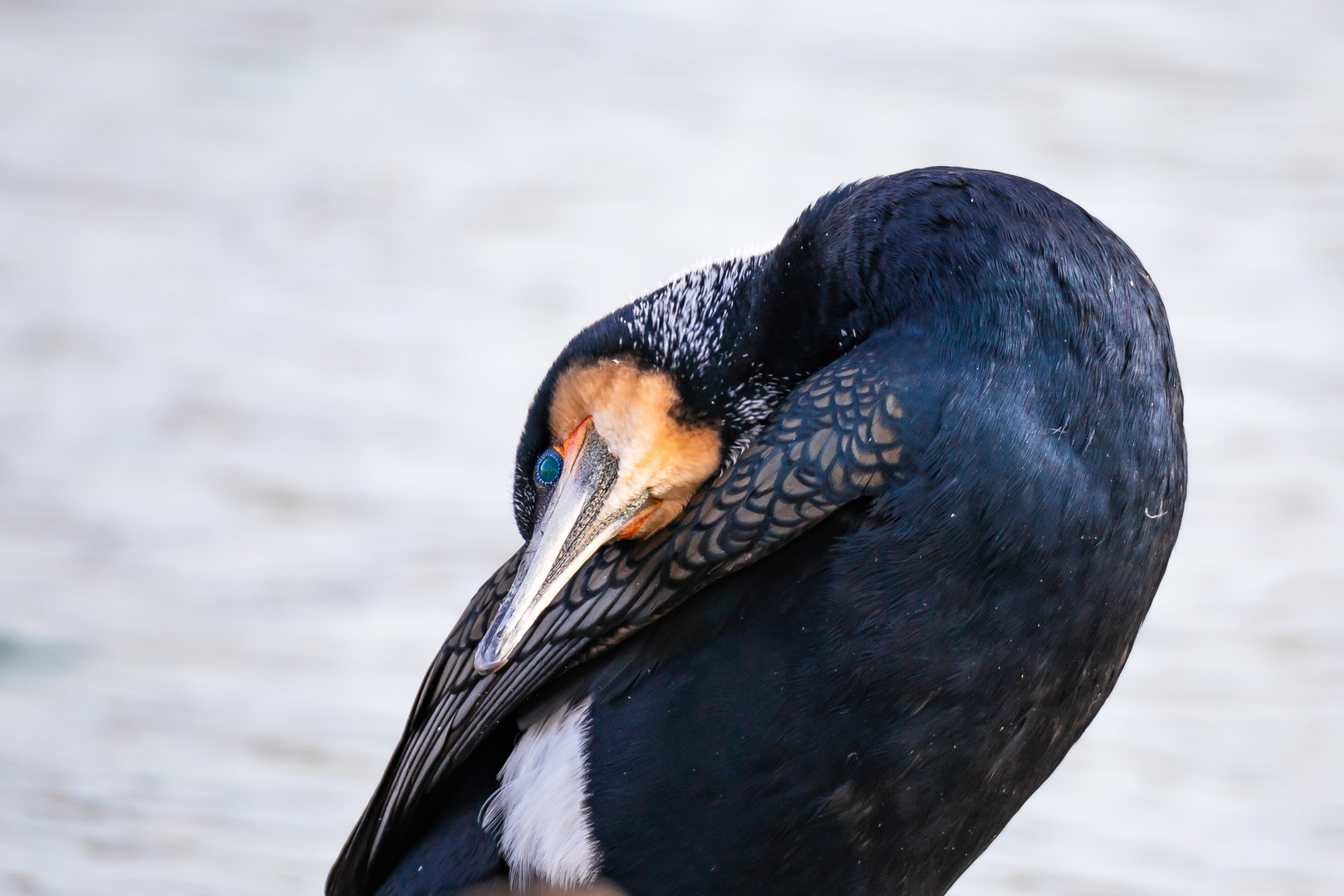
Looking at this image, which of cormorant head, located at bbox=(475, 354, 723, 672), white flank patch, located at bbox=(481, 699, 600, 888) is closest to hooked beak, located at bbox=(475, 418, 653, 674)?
cormorant head, located at bbox=(475, 354, 723, 672)

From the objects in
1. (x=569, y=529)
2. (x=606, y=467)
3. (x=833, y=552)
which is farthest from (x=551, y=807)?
(x=833, y=552)

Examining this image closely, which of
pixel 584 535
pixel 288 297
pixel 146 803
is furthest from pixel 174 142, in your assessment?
pixel 584 535

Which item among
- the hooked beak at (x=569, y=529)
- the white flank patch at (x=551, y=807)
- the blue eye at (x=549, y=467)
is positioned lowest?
the white flank patch at (x=551, y=807)

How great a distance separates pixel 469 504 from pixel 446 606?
712 mm

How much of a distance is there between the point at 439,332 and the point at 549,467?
4.46 meters

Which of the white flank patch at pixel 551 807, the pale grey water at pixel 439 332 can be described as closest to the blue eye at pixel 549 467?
the white flank patch at pixel 551 807

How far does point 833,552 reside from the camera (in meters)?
3.48

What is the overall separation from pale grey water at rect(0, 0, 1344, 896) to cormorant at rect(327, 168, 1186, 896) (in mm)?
1543

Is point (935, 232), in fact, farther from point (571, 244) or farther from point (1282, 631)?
point (571, 244)

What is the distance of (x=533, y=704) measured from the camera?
12.7ft

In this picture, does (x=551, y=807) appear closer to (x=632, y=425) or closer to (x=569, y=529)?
(x=569, y=529)

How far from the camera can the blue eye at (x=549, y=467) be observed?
3.77 m

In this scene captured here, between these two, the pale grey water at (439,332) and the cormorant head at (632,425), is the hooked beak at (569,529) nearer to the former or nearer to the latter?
the cormorant head at (632,425)

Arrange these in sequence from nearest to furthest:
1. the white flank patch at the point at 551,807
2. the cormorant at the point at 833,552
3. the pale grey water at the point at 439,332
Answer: the cormorant at the point at 833,552, the white flank patch at the point at 551,807, the pale grey water at the point at 439,332
